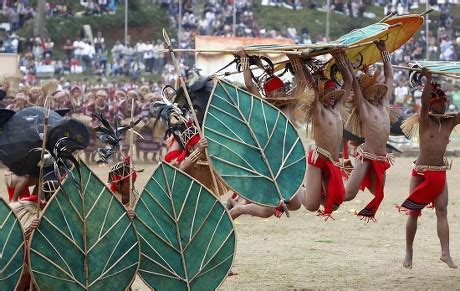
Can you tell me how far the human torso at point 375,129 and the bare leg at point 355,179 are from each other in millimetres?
163

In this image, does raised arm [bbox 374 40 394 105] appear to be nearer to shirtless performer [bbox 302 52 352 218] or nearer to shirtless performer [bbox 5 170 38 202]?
shirtless performer [bbox 302 52 352 218]

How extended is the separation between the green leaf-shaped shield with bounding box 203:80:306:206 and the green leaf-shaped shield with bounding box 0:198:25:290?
1.61 metres

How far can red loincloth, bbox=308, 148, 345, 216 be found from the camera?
378 inches

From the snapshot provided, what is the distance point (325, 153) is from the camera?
31.8ft

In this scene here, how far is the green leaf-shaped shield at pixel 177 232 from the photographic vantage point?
7.82m

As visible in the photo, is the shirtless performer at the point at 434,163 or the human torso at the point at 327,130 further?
the shirtless performer at the point at 434,163

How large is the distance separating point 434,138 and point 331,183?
4.29 ft

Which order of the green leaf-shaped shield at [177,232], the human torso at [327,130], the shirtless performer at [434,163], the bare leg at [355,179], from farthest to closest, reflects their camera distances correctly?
the shirtless performer at [434,163]
the bare leg at [355,179]
the human torso at [327,130]
the green leaf-shaped shield at [177,232]

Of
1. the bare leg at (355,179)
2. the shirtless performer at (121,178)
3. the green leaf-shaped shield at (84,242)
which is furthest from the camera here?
the bare leg at (355,179)

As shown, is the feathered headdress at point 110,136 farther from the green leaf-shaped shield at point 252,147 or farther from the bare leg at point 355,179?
the bare leg at point 355,179

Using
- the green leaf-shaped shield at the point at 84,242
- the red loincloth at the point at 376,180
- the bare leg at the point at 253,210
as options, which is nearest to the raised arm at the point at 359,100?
the red loincloth at the point at 376,180

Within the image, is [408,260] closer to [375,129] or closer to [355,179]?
[355,179]

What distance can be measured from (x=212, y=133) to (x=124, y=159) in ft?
4.04

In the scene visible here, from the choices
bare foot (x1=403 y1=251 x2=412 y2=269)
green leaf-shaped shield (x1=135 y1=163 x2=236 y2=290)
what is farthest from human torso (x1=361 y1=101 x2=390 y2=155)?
green leaf-shaped shield (x1=135 y1=163 x2=236 y2=290)
